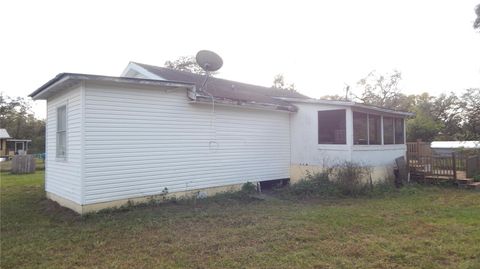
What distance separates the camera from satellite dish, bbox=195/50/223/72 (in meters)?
9.85

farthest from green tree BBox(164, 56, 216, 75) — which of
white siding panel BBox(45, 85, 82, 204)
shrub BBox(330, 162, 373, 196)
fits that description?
shrub BBox(330, 162, 373, 196)

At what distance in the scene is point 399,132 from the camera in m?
13.1

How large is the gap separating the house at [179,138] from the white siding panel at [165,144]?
0.02m

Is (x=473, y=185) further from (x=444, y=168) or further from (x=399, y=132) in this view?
(x=399, y=132)

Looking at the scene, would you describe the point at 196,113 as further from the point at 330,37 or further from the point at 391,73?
the point at 391,73

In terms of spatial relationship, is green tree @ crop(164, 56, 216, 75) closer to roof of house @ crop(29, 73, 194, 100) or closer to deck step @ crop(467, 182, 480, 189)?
roof of house @ crop(29, 73, 194, 100)

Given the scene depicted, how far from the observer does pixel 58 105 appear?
320 inches

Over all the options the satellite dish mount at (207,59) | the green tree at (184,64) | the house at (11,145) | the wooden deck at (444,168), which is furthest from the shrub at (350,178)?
the house at (11,145)

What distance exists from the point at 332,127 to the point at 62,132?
8313mm

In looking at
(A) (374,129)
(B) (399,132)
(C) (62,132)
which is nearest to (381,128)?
(A) (374,129)

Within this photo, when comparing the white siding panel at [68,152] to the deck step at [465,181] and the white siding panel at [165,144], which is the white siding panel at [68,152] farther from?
the deck step at [465,181]

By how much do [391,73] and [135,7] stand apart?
36270mm

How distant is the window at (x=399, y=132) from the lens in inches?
507

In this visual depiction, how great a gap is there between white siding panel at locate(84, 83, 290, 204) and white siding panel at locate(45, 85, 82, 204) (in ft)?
1.01
